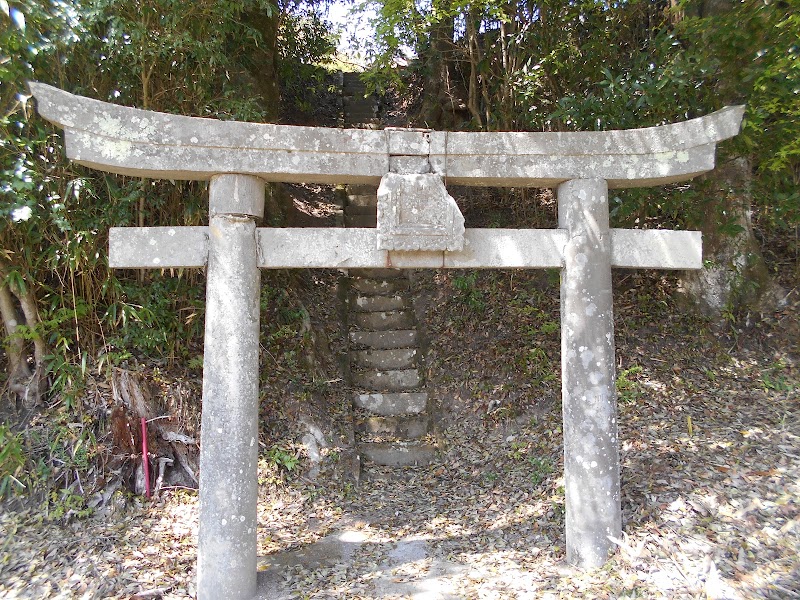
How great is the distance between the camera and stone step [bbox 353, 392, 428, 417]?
268 inches

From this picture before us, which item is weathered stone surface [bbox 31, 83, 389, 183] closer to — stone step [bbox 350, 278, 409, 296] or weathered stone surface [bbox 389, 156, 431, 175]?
weathered stone surface [bbox 389, 156, 431, 175]

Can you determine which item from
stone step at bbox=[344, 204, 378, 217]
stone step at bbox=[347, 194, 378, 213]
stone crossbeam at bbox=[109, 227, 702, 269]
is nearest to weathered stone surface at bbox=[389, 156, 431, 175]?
stone crossbeam at bbox=[109, 227, 702, 269]

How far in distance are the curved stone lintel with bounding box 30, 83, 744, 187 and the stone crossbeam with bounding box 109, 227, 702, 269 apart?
420 millimetres

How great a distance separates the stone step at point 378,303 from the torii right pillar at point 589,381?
4.26m

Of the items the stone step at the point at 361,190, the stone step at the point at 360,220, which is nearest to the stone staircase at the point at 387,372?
the stone step at the point at 360,220

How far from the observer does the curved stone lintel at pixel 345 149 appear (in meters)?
3.51

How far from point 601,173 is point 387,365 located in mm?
4151

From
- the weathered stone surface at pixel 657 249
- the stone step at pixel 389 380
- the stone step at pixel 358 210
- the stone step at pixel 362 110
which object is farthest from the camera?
the stone step at pixel 362 110

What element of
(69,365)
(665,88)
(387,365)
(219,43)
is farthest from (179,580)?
(665,88)

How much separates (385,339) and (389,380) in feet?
2.39

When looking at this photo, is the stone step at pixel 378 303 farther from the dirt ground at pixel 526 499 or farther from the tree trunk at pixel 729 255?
the tree trunk at pixel 729 255

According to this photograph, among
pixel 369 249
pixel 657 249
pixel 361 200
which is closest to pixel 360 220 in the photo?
pixel 361 200

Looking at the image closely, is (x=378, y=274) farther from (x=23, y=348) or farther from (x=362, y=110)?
(x=362, y=110)

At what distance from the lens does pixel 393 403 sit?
687 cm
